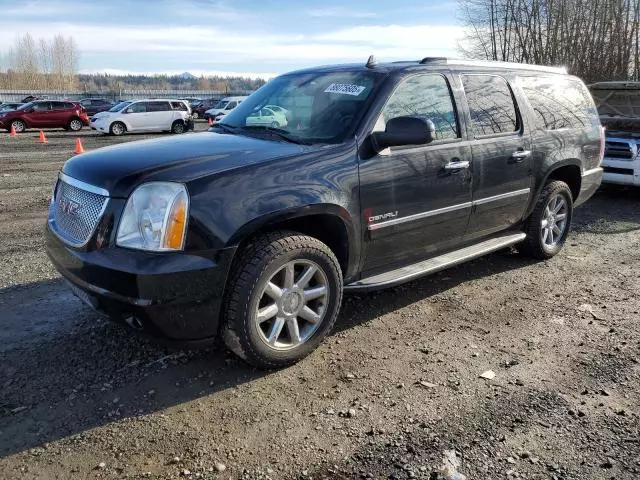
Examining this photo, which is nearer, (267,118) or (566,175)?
(267,118)

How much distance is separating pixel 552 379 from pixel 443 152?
1.84m

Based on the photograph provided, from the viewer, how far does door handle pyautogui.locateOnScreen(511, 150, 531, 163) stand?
4.97m

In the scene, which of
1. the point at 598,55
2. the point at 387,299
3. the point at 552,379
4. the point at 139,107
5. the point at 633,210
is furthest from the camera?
the point at 139,107

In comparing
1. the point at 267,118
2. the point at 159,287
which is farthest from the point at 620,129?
the point at 159,287

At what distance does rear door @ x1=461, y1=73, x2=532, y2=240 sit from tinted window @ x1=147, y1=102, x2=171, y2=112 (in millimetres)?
24114

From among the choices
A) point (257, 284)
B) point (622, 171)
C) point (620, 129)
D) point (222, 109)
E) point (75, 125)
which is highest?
point (222, 109)

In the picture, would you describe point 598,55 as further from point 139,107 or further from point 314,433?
point 314,433

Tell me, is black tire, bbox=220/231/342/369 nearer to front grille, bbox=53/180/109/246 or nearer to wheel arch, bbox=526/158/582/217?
front grille, bbox=53/180/109/246

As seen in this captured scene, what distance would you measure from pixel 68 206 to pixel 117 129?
24075 mm

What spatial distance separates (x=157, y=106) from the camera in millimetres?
26781

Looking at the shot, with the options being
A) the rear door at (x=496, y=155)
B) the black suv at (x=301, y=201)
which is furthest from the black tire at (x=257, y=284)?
the rear door at (x=496, y=155)

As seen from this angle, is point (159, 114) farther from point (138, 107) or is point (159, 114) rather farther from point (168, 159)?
point (168, 159)

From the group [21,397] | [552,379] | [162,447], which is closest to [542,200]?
[552,379]

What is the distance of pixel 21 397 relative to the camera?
3.16 meters
